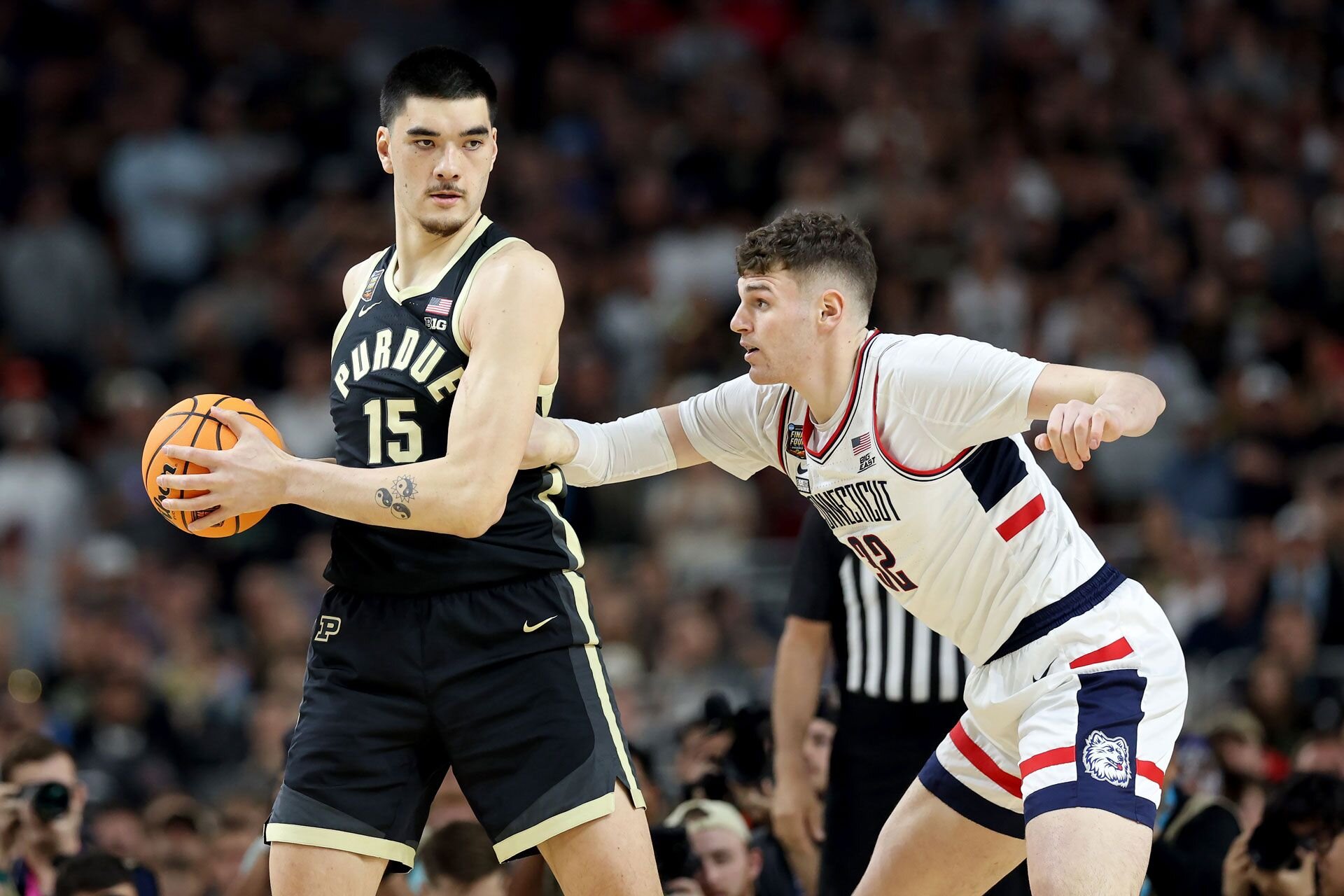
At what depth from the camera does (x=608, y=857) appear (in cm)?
485

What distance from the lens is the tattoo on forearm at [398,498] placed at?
4.75 meters

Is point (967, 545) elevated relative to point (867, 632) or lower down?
elevated

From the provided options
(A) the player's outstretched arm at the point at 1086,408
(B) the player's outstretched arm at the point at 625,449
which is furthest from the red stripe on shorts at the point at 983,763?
(B) the player's outstretched arm at the point at 625,449

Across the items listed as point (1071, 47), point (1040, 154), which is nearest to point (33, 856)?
point (1040, 154)

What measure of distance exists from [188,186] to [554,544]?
1136cm

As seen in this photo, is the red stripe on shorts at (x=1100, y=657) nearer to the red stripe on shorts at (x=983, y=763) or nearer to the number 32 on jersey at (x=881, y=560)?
the red stripe on shorts at (x=983, y=763)

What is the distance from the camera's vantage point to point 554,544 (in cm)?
514

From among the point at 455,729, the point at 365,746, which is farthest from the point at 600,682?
the point at 365,746

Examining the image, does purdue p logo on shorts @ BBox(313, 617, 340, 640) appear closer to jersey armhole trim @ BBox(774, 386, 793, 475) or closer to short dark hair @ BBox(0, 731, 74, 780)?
jersey armhole trim @ BBox(774, 386, 793, 475)

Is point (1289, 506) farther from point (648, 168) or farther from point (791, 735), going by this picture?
point (791, 735)

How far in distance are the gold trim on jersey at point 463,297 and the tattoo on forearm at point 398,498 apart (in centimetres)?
48

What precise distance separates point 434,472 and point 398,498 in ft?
0.39

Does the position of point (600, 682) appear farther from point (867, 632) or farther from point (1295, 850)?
point (1295, 850)

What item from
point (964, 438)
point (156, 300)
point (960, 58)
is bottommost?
point (964, 438)
